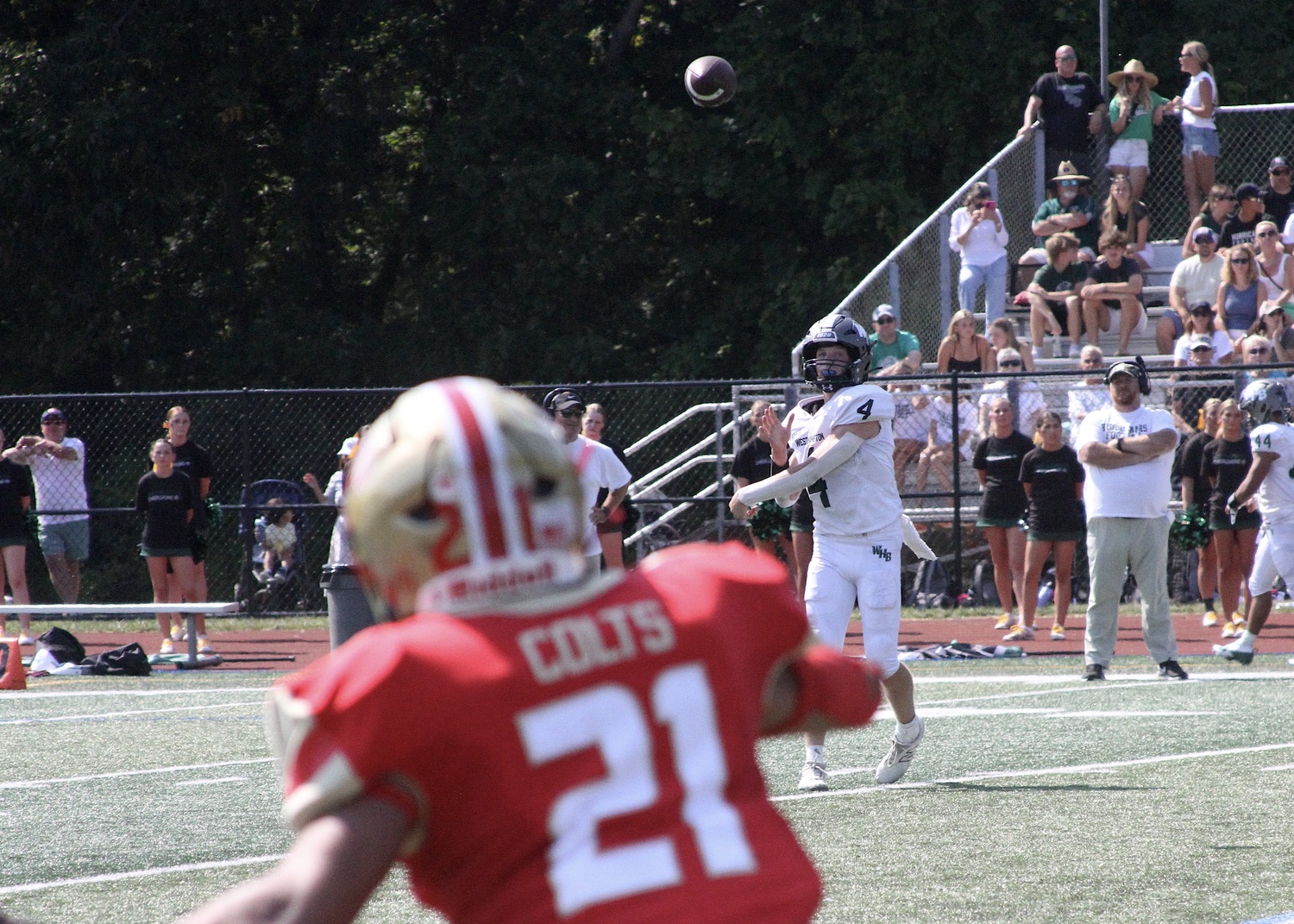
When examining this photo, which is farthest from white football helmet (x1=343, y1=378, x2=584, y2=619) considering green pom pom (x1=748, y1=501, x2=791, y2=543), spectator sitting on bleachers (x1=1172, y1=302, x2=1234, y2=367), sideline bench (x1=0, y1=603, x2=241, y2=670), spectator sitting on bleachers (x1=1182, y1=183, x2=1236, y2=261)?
spectator sitting on bleachers (x1=1182, y1=183, x2=1236, y2=261)

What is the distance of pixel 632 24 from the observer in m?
26.1

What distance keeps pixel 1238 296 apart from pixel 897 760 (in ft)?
32.1

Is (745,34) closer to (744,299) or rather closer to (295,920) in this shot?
(744,299)

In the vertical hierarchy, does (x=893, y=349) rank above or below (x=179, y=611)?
above

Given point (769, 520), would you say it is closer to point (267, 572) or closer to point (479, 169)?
point (267, 572)

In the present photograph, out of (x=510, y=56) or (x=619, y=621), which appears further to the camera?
(x=510, y=56)

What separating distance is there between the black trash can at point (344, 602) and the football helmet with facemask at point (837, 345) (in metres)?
3.45

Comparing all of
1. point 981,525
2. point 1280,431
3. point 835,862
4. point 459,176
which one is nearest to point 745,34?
point 459,176

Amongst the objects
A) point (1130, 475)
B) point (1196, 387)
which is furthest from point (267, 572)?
point (1130, 475)

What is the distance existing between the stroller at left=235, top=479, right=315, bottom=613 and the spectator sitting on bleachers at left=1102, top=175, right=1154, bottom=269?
328 inches

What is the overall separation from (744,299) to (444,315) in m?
4.32

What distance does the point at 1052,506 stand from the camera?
13758 mm

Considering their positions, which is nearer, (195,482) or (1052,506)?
(1052,506)

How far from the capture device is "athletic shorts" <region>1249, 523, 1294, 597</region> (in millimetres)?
11867
